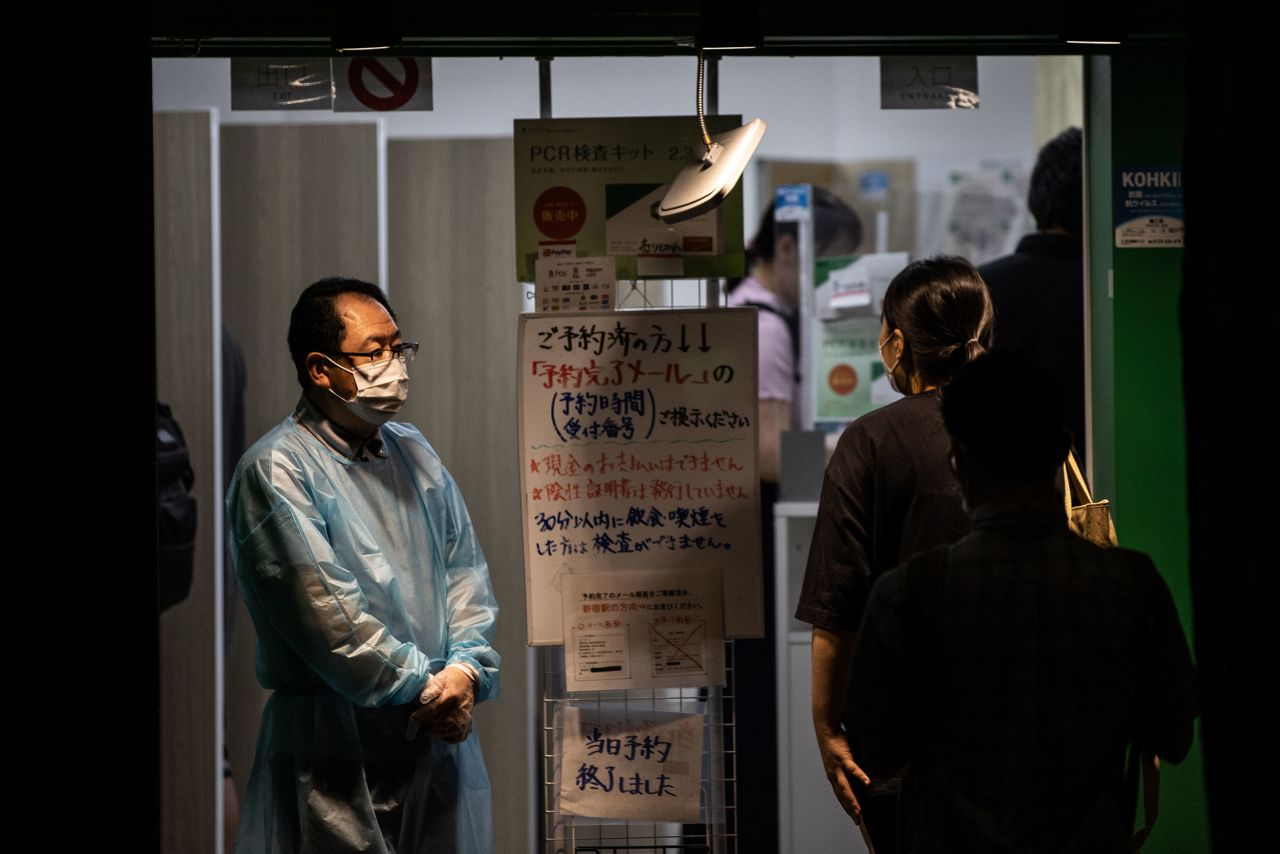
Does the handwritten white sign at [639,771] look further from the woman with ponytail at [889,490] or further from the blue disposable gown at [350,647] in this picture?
the woman with ponytail at [889,490]

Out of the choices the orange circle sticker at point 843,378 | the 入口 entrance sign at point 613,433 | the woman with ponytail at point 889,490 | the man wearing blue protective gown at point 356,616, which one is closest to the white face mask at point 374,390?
the man wearing blue protective gown at point 356,616

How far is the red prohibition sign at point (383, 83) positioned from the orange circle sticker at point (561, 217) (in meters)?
0.44

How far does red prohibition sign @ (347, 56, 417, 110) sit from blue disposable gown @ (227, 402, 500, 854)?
0.75 meters

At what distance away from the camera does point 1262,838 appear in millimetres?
1643

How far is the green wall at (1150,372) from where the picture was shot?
3055 millimetres

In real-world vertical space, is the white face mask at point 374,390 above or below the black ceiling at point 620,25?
below

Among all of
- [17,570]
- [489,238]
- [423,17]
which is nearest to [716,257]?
[423,17]

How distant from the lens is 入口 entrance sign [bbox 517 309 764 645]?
2.71 meters

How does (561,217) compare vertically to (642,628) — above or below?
above

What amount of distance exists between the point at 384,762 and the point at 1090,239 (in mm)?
1912

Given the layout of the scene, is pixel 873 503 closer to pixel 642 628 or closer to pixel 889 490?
pixel 889 490

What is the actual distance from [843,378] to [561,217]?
2.23 meters

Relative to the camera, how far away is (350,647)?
2424 mm

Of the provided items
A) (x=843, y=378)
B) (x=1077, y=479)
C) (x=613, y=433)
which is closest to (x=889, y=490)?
(x=1077, y=479)
